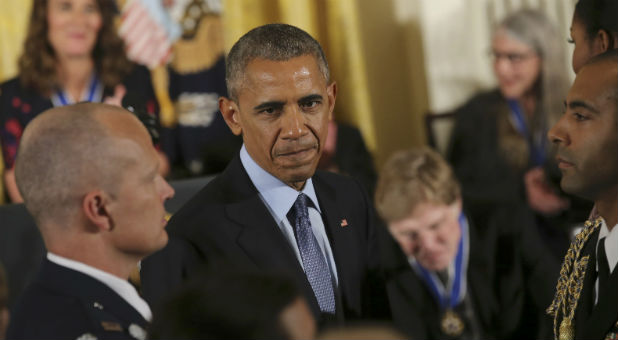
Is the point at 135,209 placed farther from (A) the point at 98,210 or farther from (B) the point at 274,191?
(B) the point at 274,191

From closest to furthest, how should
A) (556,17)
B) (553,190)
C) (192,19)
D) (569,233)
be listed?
(569,233), (553,190), (192,19), (556,17)

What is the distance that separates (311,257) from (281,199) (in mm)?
76

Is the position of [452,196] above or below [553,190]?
above

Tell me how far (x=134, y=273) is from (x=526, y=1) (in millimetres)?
2592

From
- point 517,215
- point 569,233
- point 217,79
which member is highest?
point 217,79

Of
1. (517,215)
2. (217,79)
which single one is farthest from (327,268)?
(217,79)

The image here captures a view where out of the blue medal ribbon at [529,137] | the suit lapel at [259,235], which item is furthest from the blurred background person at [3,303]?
the blue medal ribbon at [529,137]

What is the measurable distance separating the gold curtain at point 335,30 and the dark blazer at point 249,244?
1985mm

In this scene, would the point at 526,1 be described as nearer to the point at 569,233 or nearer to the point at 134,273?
the point at 569,233

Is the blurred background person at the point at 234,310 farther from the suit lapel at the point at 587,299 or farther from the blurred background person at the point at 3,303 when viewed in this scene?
the blurred background person at the point at 3,303

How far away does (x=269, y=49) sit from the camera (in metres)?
1.01

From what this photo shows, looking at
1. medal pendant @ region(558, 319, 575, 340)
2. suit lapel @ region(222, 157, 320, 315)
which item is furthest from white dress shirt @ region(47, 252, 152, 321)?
medal pendant @ region(558, 319, 575, 340)

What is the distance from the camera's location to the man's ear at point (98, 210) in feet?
3.24

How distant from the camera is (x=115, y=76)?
9.34 ft
